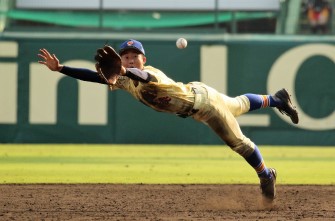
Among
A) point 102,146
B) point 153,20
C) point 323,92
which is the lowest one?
point 102,146

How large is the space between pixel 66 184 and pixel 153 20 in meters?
7.96

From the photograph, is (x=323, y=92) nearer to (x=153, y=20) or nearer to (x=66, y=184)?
(x=153, y=20)

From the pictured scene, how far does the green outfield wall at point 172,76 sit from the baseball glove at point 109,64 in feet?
30.3

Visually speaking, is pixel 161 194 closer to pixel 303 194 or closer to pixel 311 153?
pixel 303 194

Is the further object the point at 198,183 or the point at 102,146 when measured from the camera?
the point at 102,146

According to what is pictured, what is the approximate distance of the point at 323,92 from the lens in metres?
16.2

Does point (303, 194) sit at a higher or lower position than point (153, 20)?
lower

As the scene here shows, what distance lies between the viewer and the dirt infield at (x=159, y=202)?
7.02 m

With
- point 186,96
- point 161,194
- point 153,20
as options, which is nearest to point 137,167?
point 161,194

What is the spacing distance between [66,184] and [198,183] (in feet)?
4.99

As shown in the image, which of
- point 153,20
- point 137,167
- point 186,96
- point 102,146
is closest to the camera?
point 186,96

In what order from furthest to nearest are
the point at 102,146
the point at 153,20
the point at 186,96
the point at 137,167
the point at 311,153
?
the point at 153,20 < the point at 102,146 < the point at 311,153 < the point at 137,167 < the point at 186,96

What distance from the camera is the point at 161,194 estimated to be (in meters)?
8.76

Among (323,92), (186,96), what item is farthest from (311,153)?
(186,96)
